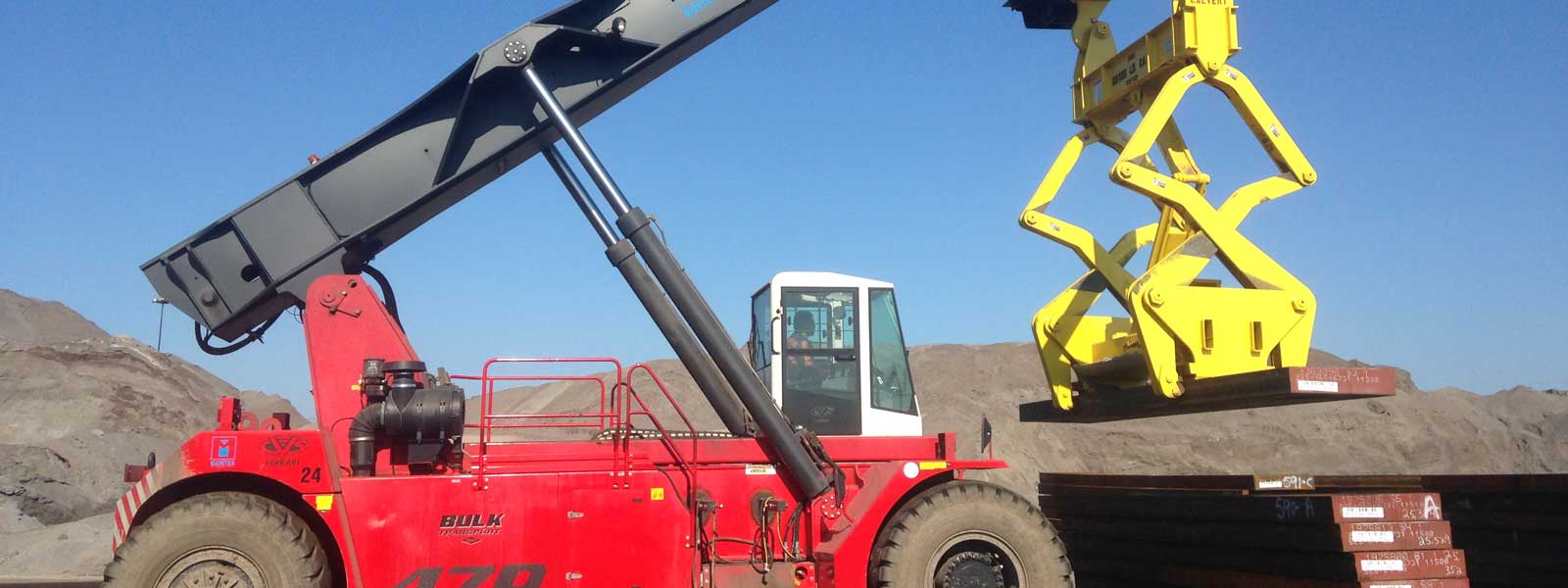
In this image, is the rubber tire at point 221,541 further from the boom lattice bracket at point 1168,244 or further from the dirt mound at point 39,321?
the dirt mound at point 39,321

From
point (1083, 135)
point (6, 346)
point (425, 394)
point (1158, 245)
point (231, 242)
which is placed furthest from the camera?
point (6, 346)

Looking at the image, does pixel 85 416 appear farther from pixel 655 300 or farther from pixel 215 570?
pixel 655 300

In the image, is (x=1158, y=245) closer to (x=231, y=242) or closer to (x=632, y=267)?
(x=632, y=267)

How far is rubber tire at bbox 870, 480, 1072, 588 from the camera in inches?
315

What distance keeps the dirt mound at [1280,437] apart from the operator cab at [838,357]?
617 inches

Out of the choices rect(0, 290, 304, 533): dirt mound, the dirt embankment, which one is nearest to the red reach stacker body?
the dirt embankment

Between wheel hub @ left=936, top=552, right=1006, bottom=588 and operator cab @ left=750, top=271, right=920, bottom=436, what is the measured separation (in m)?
1.12

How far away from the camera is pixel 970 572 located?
8086mm

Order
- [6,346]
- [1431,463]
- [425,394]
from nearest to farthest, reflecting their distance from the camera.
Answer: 1. [425,394]
2. [1431,463]
3. [6,346]

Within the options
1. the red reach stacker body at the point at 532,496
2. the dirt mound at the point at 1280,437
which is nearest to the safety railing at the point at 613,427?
the red reach stacker body at the point at 532,496

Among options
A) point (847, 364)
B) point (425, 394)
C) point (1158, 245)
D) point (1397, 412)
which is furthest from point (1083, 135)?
point (1397, 412)

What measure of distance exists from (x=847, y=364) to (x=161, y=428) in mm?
24574

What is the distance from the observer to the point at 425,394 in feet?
25.0

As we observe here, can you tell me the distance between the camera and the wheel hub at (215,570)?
7285 mm
